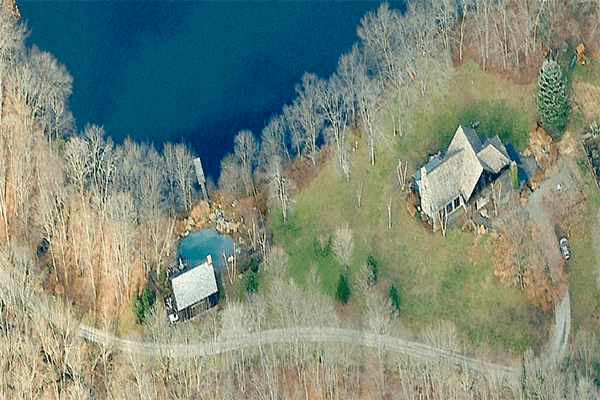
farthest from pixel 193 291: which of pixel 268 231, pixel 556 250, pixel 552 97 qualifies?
pixel 552 97

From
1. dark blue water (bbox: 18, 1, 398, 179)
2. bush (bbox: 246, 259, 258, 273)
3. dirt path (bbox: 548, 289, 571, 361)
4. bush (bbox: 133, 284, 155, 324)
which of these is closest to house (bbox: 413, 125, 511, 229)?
dirt path (bbox: 548, 289, 571, 361)

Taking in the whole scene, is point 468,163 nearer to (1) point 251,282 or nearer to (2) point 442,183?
(2) point 442,183

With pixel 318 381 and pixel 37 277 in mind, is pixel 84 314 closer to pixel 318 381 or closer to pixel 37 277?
pixel 37 277

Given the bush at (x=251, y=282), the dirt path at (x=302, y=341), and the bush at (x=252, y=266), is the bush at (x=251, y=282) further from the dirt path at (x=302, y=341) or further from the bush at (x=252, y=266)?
the dirt path at (x=302, y=341)

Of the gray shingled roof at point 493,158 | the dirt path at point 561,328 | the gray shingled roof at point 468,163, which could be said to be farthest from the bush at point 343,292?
the dirt path at point 561,328

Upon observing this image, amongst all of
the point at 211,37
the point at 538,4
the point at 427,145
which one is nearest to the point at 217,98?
the point at 211,37
